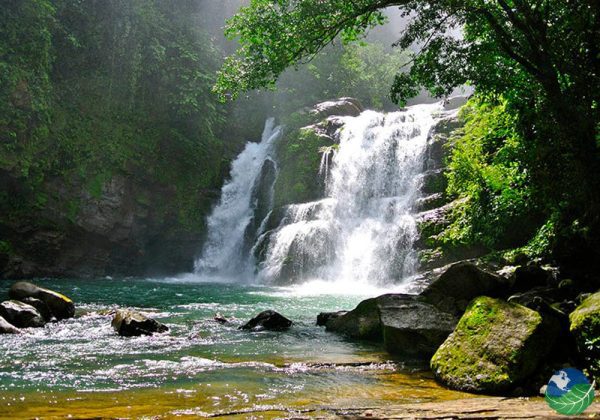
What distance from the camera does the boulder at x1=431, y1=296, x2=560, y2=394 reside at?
5.62 m

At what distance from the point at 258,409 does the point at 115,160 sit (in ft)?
77.7

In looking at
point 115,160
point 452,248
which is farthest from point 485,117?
point 115,160

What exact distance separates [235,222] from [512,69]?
2097cm

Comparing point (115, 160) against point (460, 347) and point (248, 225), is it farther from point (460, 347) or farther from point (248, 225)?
point (460, 347)

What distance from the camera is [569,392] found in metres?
4.75

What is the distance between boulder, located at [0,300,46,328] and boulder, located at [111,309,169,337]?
187 centimetres

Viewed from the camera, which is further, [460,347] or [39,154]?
[39,154]

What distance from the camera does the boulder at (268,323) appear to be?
35.7ft

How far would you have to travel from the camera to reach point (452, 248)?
18.0m

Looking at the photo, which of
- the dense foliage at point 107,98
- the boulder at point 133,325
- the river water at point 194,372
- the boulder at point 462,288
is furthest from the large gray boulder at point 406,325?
the dense foliage at point 107,98

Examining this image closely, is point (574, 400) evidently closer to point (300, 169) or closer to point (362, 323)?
point (362, 323)

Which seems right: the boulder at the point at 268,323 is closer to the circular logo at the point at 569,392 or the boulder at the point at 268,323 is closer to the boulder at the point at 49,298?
the boulder at the point at 49,298

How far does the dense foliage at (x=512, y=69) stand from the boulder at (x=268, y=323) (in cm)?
558

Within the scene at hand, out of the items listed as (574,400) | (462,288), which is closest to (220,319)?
(462,288)
